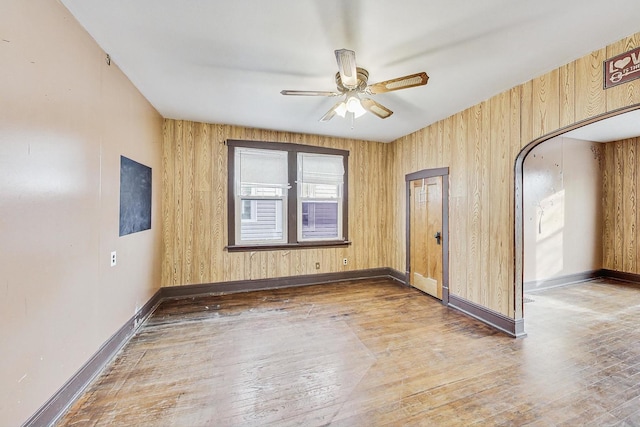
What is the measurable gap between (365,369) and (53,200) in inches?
105

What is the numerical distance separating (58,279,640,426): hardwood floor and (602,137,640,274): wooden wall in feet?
7.02

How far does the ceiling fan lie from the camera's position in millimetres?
1938

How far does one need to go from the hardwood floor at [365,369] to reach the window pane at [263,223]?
4.08 feet

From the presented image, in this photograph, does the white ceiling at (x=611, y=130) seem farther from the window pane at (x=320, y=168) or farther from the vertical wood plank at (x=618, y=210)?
the window pane at (x=320, y=168)

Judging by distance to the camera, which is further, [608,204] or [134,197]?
[608,204]

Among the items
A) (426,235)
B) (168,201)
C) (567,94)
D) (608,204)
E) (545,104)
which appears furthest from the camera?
(608,204)

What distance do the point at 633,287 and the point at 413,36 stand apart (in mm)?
6184

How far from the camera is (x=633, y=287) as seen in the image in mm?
4656

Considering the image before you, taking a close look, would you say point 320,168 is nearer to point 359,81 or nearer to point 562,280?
point 359,81

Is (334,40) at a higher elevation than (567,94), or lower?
higher

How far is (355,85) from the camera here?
7.66ft

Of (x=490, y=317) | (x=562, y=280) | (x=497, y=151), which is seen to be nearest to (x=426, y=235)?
(x=490, y=317)

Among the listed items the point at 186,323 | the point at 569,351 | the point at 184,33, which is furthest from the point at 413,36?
the point at 186,323

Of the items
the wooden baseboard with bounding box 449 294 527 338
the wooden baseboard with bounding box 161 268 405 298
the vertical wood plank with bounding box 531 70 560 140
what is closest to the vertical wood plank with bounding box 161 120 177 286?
the wooden baseboard with bounding box 161 268 405 298
